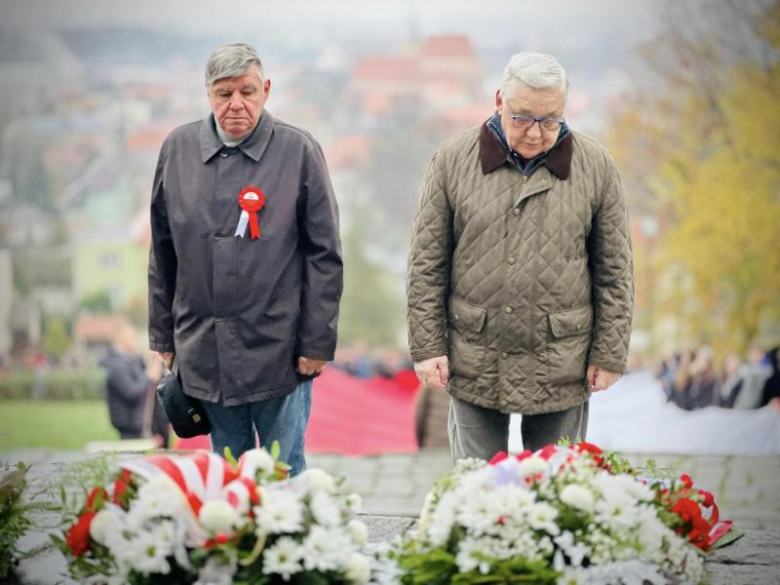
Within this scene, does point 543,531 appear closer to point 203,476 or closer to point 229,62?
point 203,476

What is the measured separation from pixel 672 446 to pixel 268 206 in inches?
371

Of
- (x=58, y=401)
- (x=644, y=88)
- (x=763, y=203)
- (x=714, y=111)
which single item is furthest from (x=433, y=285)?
(x=58, y=401)

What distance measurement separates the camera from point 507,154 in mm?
4059

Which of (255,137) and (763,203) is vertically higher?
(255,137)

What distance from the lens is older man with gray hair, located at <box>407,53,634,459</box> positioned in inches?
159

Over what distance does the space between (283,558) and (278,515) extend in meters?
0.11

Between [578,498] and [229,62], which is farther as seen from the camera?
[229,62]

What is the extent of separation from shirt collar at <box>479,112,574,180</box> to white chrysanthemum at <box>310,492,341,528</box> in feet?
4.65

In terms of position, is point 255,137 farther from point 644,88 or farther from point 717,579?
point 644,88

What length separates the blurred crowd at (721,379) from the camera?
14406 millimetres

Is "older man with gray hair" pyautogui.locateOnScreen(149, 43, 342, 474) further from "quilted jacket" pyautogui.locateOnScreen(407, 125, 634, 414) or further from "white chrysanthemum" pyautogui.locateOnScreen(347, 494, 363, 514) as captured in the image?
"white chrysanthemum" pyautogui.locateOnScreen(347, 494, 363, 514)

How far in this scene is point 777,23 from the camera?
15.9 m

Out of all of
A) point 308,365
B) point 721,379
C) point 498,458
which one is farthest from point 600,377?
point 721,379

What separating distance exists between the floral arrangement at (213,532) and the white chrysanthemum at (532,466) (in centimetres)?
50
